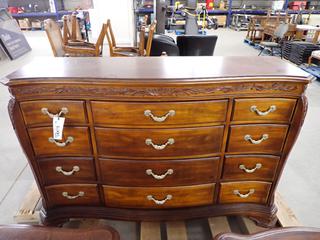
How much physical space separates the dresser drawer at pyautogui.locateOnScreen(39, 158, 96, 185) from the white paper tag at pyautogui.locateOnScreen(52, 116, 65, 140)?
0.63 feet

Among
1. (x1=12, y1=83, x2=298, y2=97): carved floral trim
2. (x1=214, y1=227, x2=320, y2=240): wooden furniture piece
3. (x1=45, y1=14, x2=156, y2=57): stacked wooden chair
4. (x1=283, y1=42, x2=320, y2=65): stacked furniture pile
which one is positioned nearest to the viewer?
(x1=214, y1=227, x2=320, y2=240): wooden furniture piece

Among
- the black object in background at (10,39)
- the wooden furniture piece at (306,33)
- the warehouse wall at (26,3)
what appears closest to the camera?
the black object in background at (10,39)

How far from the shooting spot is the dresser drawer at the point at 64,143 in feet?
A: 3.73

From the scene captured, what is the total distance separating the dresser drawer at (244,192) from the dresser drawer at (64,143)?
2.60ft

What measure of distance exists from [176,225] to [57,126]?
962 millimetres

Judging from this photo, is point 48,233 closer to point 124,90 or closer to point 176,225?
point 124,90

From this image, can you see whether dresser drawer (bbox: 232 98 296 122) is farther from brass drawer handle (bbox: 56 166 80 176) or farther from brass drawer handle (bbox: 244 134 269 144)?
brass drawer handle (bbox: 56 166 80 176)

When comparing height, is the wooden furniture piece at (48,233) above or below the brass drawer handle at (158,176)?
above

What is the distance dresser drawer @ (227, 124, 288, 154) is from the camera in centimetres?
117

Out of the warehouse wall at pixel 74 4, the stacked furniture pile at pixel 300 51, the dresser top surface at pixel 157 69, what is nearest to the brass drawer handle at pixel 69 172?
the dresser top surface at pixel 157 69

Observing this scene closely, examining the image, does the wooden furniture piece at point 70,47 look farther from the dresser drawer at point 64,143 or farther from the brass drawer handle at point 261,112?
the brass drawer handle at point 261,112

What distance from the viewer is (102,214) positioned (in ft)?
4.60

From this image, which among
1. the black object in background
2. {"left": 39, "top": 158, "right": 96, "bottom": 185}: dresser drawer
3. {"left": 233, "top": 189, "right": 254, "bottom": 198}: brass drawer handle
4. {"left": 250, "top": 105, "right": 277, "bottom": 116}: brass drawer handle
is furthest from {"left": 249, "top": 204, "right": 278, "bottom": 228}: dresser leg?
the black object in background

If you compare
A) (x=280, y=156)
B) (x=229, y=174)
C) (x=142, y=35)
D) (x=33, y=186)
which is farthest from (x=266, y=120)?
(x=142, y=35)
